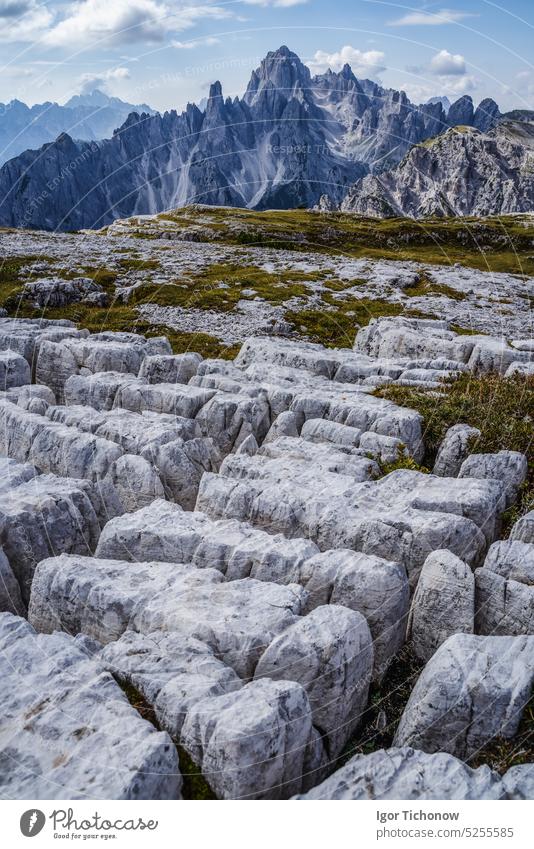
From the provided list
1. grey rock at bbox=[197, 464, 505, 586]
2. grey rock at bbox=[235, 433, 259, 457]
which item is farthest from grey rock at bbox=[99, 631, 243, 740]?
grey rock at bbox=[235, 433, 259, 457]

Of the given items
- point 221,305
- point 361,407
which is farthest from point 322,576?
point 221,305

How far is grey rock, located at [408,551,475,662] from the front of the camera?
16.7 m

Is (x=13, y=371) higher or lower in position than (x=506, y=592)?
higher

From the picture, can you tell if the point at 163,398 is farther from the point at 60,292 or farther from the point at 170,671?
the point at 60,292

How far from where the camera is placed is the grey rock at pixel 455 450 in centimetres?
2583

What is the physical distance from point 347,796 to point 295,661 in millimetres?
3445

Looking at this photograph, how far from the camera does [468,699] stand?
13.2 meters

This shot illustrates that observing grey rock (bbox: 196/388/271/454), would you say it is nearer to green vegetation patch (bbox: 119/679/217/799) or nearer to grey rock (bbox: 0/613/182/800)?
grey rock (bbox: 0/613/182/800)

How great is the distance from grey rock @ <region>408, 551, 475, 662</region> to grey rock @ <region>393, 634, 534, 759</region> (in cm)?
256

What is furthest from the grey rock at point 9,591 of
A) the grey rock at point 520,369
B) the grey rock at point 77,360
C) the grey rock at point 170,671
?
the grey rock at point 520,369

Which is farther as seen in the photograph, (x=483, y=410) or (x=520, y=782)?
(x=483, y=410)

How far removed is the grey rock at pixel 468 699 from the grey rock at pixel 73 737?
6.10 metres

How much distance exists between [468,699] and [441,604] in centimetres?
398

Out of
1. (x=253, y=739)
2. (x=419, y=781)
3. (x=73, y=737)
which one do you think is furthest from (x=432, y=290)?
(x=73, y=737)
